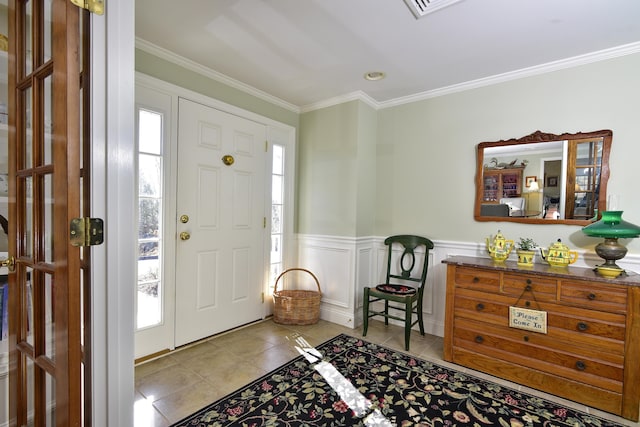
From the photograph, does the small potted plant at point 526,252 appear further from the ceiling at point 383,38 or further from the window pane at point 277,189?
the window pane at point 277,189

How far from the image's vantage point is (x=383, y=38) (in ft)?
7.07

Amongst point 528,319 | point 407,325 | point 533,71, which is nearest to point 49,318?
point 407,325

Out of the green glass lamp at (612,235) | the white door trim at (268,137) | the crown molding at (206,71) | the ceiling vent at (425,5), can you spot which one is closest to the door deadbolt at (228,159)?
the white door trim at (268,137)

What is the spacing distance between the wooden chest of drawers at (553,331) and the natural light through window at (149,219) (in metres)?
2.32

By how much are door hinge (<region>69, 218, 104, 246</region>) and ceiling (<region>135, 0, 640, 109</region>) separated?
1533 millimetres

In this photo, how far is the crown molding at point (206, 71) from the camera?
2.30 metres

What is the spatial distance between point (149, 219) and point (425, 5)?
240 cm

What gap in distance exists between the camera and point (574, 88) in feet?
7.84

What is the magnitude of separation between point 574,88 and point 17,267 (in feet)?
11.8

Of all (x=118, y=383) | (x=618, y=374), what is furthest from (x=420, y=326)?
(x=118, y=383)

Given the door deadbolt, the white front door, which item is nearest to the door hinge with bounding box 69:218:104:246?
the white front door

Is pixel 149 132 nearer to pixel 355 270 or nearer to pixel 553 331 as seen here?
pixel 355 270

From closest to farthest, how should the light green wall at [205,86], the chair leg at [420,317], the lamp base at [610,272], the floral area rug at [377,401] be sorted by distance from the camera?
the floral area rug at [377,401], the lamp base at [610,272], the light green wall at [205,86], the chair leg at [420,317]

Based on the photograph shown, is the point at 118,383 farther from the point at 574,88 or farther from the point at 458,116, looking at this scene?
the point at 574,88
